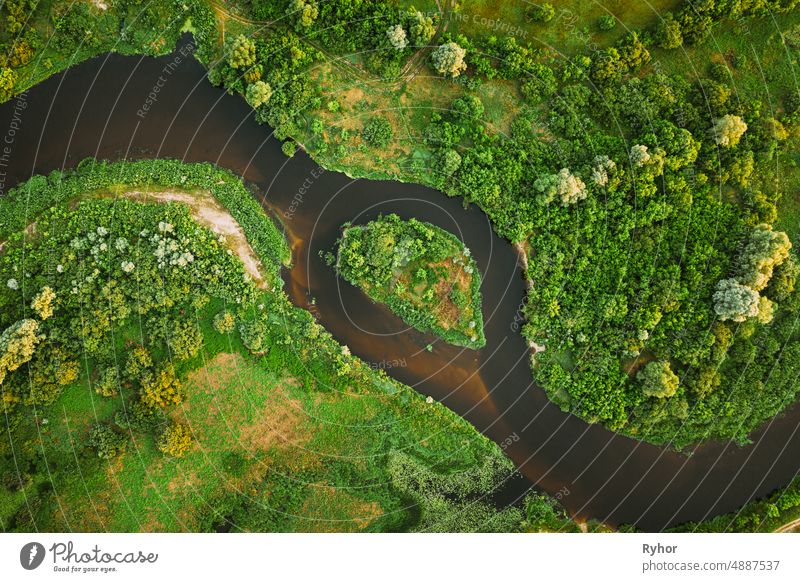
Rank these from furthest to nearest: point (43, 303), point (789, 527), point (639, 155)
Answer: point (789, 527) < point (639, 155) < point (43, 303)

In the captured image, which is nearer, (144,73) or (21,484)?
(21,484)

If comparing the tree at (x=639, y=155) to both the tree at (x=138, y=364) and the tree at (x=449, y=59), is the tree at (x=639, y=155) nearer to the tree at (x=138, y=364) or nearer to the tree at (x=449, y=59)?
the tree at (x=449, y=59)

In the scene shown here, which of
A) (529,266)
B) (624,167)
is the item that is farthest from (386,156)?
(624,167)

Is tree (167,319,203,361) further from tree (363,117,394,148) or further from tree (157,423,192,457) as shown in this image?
tree (363,117,394,148)

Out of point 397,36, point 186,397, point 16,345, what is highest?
point 397,36

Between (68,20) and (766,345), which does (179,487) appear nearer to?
(68,20)

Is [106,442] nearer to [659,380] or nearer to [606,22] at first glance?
[659,380]

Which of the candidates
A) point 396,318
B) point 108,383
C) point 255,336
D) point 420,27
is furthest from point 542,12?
point 108,383
